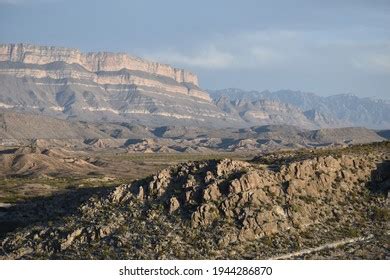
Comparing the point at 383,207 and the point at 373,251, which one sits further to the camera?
the point at 383,207

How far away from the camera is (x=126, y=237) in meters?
55.1

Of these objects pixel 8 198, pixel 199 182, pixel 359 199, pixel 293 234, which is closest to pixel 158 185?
pixel 199 182

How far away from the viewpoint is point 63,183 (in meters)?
164

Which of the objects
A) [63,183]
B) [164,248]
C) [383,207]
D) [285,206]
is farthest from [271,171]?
[63,183]

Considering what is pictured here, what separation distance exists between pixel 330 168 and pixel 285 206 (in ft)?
31.5

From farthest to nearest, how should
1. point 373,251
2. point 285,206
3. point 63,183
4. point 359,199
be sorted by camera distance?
point 63,183 < point 359,199 < point 285,206 < point 373,251

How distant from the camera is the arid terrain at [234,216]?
53.3 meters

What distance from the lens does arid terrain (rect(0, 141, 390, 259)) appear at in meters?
53.3

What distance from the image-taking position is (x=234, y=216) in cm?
5656

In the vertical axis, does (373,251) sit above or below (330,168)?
below

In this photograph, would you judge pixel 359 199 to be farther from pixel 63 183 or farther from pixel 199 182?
pixel 63 183

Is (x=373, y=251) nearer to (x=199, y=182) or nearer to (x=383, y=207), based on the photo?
(x=383, y=207)

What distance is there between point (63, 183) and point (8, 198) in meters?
39.3

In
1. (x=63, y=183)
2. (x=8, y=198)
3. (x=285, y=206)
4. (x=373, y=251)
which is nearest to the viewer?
(x=373, y=251)
